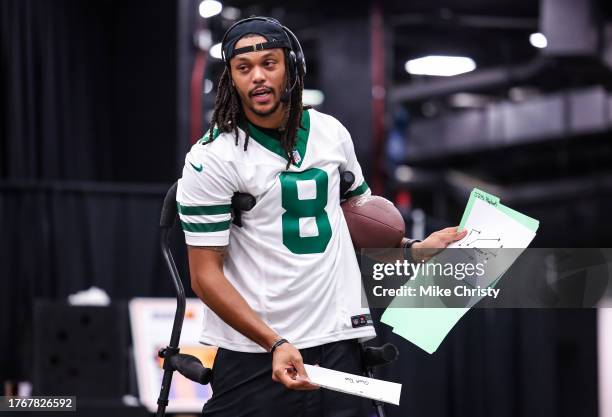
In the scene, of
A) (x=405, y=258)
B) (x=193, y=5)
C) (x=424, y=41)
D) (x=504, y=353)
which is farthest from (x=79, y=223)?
(x=424, y=41)

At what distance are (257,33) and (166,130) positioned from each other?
4831mm

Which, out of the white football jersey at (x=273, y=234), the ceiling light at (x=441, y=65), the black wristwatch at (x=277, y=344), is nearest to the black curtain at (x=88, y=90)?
the white football jersey at (x=273, y=234)

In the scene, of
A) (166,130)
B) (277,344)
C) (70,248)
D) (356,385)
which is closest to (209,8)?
(166,130)

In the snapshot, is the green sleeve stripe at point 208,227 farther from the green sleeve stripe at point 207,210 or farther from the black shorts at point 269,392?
the black shorts at point 269,392

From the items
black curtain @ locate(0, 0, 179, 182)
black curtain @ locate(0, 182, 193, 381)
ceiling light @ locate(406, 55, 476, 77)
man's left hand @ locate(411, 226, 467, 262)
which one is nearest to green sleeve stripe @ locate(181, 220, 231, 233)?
man's left hand @ locate(411, 226, 467, 262)

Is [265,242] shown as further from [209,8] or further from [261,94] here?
[209,8]

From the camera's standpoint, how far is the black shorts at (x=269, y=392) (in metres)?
2.40

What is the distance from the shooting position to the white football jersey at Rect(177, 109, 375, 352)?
7.82 ft

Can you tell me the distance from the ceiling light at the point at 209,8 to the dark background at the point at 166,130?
206 mm

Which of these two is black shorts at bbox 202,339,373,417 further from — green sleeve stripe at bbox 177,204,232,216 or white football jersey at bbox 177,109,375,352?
green sleeve stripe at bbox 177,204,232,216

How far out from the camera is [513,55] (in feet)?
41.3

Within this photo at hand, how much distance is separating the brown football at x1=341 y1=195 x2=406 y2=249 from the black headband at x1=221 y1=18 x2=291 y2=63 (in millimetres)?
433

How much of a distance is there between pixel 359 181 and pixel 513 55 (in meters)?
10.4

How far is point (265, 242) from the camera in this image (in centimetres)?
241
